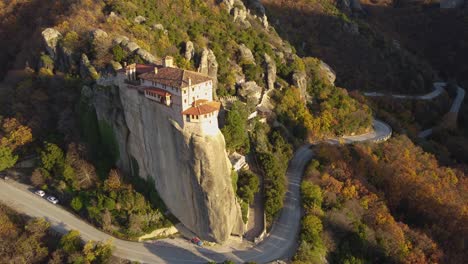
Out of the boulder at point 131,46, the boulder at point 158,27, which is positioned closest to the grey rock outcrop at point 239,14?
the boulder at point 158,27

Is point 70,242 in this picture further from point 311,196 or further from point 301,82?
point 301,82

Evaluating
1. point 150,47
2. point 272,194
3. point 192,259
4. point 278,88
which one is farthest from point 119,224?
point 278,88

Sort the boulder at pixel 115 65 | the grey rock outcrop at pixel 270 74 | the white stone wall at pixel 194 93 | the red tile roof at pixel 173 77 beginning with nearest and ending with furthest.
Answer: the white stone wall at pixel 194 93 → the red tile roof at pixel 173 77 → the boulder at pixel 115 65 → the grey rock outcrop at pixel 270 74

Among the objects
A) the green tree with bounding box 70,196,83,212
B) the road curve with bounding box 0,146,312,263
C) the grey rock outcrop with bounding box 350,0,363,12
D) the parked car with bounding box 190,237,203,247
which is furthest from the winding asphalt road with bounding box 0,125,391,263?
the grey rock outcrop with bounding box 350,0,363,12

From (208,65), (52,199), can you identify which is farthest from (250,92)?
(52,199)

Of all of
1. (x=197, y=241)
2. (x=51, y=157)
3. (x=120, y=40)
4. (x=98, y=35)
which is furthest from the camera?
(x=120, y=40)

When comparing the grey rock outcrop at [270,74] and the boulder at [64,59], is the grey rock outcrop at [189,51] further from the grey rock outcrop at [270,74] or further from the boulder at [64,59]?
the boulder at [64,59]
